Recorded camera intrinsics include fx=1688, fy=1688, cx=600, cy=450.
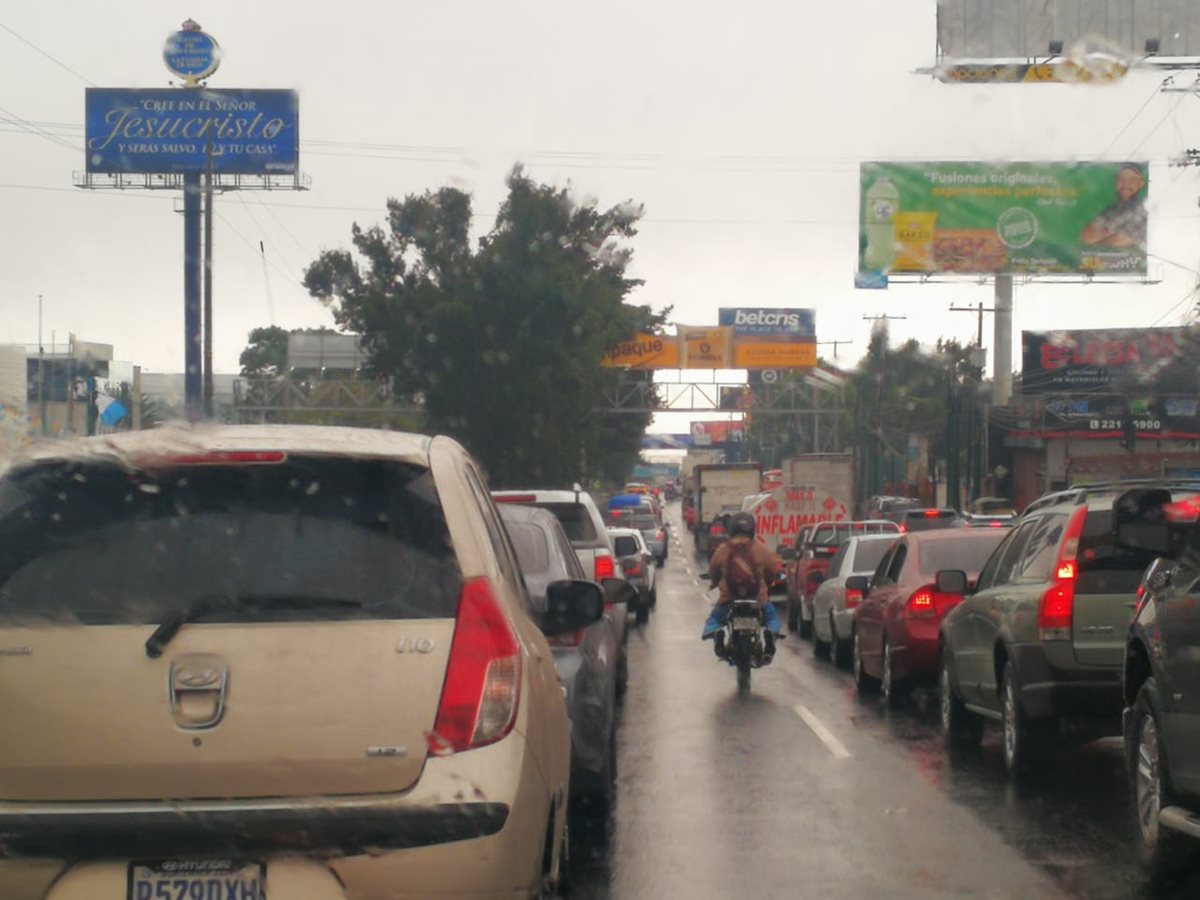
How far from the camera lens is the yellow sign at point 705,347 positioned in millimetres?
68688

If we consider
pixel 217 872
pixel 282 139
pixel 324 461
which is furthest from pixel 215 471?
pixel 282 139

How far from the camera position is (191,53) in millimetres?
49406

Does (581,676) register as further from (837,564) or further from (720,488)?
(720,488)

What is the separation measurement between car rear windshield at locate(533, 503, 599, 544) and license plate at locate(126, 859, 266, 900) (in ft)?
37.6

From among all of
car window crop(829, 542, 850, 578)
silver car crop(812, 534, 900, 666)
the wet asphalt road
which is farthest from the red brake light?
car window crop(829, 542, 850, 578)

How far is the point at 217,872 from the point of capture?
4246 mm

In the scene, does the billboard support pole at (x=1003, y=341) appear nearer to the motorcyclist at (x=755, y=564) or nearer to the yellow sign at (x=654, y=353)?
the yellow sign at (x=654, y=353)

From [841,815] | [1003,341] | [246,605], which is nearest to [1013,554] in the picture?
[841,815]

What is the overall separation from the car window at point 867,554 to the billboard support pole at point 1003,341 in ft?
115

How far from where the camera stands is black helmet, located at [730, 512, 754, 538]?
15750 mm

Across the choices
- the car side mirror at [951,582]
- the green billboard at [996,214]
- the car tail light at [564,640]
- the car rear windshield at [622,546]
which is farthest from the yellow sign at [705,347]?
the car tail light at [564,640]

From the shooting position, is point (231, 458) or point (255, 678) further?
point (231, 458)

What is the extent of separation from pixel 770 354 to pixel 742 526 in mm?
55154

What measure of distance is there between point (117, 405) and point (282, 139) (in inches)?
827
